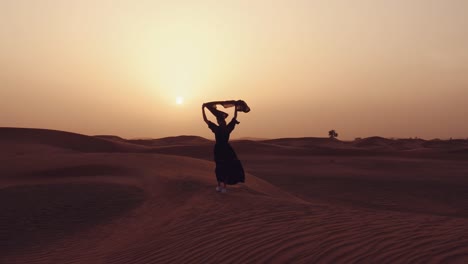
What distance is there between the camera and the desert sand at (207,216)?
562 centimetres

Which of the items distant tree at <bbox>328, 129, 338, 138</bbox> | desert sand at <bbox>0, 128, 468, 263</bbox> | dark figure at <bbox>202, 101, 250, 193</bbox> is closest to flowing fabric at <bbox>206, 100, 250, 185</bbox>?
dark figure at <bbox>202, 101, 250, 193</bbox>

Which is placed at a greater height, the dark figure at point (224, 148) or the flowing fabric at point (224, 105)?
the flowing fabric at point (224, 105)

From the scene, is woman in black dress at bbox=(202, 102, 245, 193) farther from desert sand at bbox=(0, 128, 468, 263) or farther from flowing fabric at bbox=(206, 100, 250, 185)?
desert sand at bbox=(0, 128, 468, 263)

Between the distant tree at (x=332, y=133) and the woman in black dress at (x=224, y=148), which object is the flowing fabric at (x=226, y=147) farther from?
the distant tree at (x=332, y=133)

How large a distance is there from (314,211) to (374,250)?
2.48 m

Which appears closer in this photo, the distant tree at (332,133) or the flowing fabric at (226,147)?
the flowing fabric at (226,147)

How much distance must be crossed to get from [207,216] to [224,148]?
6.70ft

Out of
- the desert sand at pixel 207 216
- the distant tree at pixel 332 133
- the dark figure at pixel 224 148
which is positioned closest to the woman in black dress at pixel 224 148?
the dark figure at pixel 224 148

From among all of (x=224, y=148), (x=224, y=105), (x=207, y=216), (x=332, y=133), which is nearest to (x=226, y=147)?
(x=224, y=148)

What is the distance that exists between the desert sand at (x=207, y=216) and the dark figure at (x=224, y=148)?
49 cm

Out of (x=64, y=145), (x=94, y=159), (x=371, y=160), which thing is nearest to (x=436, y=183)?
(x=371, y=160)

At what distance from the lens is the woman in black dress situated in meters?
9.62

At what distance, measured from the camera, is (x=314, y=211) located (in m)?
7.72

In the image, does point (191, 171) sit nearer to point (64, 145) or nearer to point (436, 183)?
point (436, 183)
